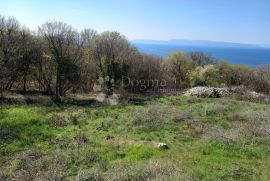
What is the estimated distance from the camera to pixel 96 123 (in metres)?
19.6

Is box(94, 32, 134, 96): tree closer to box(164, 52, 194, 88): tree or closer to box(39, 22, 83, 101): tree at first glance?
box(39, 22, 83, 101): tree

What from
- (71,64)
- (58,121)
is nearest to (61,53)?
(71,64)

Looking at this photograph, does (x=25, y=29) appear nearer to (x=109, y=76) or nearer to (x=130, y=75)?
(x=109, y=76)

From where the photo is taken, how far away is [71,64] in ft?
115

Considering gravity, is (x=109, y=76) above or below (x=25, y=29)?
below

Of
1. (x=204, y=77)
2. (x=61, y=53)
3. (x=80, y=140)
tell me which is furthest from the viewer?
(x=204, y=77)

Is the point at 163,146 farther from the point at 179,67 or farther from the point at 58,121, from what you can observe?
the point at 179,67

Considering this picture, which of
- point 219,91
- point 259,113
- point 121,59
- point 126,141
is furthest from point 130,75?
point 126,141

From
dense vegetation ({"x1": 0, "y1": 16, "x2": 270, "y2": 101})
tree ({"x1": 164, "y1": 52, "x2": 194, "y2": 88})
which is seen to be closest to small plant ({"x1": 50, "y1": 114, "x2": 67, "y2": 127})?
dense vegetation ({"x1": 0, "y1": 16, "x2": 270, "y2": 101})

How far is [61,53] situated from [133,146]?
75.4 feet

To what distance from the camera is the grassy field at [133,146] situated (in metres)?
11.0

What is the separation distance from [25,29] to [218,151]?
3215 centimetres

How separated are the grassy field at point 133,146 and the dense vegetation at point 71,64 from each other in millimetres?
12970

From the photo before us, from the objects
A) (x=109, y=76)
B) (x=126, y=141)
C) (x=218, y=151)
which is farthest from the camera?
(x=109, y=76)
